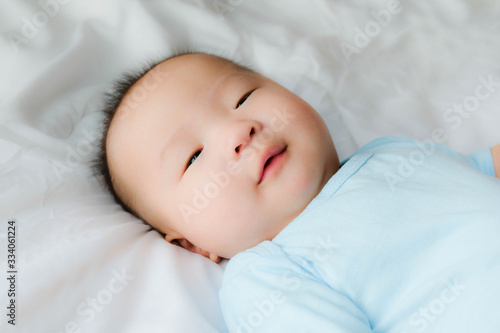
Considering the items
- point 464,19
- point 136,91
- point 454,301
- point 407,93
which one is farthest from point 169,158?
point 464,19

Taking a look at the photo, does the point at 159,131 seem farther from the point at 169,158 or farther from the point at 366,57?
the point at 366,57

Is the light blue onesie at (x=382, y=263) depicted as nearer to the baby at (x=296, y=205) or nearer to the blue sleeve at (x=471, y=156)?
the baby at (x=296, y=205)

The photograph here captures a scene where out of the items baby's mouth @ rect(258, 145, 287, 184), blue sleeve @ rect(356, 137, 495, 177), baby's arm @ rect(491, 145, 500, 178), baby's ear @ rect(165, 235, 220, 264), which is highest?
baby's arm @ rect(491, 145, 500, 178)

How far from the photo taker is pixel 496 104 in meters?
1.45

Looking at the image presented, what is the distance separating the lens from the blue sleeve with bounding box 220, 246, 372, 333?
2.82ft

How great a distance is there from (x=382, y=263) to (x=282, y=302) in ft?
0.67

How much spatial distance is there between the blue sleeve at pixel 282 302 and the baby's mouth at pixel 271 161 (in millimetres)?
172

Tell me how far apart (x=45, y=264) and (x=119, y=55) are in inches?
29.9

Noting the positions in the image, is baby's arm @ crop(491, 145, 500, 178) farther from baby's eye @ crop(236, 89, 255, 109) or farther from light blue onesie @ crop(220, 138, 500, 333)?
baby's eye @ crop(236, 89, 255, 109)

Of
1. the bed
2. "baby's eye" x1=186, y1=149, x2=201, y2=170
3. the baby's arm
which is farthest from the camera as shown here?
the baby's arm

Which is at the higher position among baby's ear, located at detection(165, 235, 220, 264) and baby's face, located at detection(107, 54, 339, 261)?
baby's face, located at detection(107, 54, 339, 261)

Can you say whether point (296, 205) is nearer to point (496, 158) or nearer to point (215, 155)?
point (215, 155)

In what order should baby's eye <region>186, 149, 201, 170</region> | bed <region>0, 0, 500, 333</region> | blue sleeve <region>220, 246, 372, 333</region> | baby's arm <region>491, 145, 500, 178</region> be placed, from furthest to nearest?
baby's arm <region>491, 145, 500, 178</region>
baby's eye <region>186, 149, 201, 170</region>
bed <region>0, 0, 500, 333</region>
blue sleeve <region>220, 246, 372, 333</region>

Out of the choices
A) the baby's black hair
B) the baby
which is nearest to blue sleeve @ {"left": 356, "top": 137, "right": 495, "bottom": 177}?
the baby
